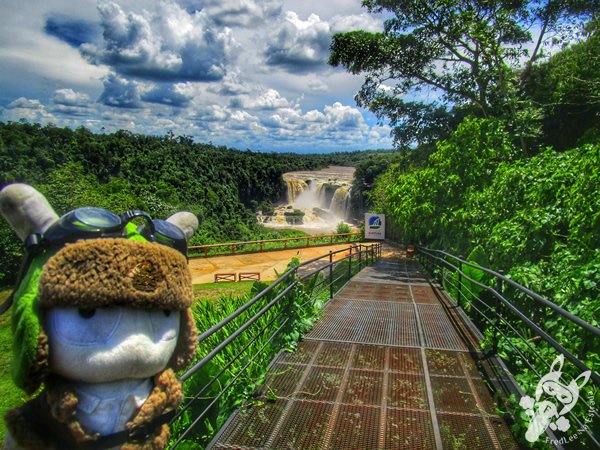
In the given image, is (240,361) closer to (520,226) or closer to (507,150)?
(520,226)

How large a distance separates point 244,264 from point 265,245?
6.02 metres

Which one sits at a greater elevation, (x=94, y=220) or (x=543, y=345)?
(x=94, y=220)

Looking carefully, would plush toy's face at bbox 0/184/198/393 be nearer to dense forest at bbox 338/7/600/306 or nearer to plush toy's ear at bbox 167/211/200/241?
plush toy's ear at bbox 167/211/200/241

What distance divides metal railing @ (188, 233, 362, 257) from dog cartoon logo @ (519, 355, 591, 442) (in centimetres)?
1925

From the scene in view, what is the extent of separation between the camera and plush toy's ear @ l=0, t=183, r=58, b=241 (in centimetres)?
159

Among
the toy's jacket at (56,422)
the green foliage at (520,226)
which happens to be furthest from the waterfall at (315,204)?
the toy's jacket at (56,422)

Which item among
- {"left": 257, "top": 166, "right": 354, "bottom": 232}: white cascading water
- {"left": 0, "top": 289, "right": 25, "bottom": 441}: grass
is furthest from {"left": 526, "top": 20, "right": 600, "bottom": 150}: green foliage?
{"left": 257, "top": 166, "right": 354, "bottom": 232}: white cascading water

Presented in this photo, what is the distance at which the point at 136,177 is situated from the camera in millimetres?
43000

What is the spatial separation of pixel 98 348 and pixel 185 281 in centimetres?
43

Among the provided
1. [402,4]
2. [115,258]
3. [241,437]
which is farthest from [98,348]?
[402,4]

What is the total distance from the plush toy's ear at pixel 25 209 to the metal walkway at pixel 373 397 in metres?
1.99

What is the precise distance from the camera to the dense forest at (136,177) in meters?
24.1

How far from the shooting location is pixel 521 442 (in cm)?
287

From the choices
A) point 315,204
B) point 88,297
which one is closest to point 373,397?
point 88,297
